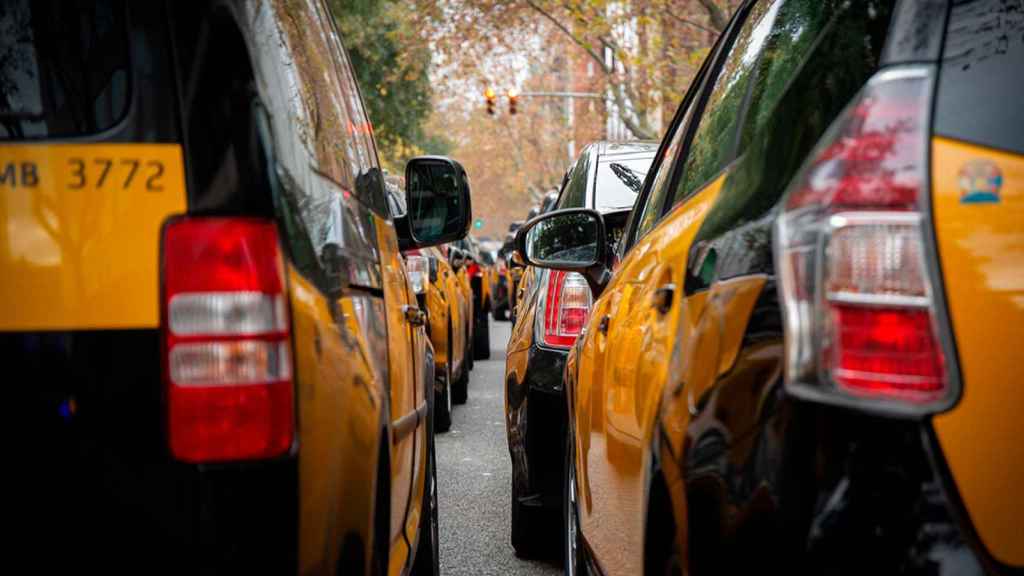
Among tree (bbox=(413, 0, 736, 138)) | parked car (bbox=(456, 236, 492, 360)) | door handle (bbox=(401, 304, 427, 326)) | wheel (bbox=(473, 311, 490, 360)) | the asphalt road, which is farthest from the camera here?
tree (bbox=(413, 0, 736, 138))

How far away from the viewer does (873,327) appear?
1684 mm

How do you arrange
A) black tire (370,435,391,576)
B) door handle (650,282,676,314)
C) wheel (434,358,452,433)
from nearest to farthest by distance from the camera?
1. door handle (650,282,676,314)
2. black tire (370,435,391,576)
3. wheel (434,358,452,433)

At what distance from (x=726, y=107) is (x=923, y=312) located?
1.26 metres

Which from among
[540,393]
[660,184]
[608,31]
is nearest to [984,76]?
[660,184]

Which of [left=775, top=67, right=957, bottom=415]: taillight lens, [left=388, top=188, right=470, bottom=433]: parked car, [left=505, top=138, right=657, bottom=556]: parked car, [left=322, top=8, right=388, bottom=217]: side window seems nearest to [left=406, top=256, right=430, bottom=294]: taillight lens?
[left=388, top=188, right=470, bottom=433]: parked car

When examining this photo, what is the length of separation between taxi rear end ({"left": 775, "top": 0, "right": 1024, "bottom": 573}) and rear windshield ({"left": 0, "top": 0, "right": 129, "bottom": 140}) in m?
1.09

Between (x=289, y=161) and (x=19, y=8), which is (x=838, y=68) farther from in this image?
(x=19, y=8)

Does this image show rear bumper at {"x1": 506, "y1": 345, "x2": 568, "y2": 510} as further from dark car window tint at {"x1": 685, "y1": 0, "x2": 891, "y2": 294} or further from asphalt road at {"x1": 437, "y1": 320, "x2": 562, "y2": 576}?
dark car window tint at {"x1": 685, "y1": 0, "x2": 891, "y2": 294}

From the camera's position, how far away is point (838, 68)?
211cm

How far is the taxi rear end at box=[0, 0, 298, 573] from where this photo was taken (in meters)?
1.91

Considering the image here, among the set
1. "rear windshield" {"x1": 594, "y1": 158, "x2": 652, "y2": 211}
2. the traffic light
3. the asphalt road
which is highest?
the traffic light

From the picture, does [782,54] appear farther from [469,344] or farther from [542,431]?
[469,344]

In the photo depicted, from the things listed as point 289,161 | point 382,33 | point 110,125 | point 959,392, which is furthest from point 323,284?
point 382,33

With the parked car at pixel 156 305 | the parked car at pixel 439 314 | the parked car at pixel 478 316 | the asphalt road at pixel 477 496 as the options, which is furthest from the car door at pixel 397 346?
the parked car at pixel 478 316
